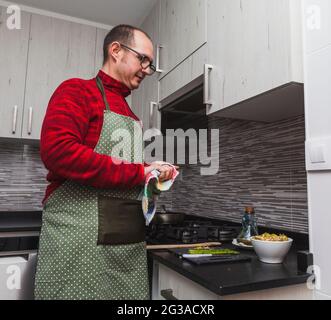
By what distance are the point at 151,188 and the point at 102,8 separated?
1.62 m

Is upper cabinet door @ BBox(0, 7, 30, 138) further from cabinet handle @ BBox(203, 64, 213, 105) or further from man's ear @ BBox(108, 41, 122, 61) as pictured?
cabinet handle @ BBox(203, 64, 213, 105)

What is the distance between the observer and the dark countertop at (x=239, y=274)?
77 centimetres

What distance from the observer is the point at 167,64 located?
169cm

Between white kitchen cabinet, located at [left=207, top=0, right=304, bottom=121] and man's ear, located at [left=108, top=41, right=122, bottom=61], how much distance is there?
0.40m

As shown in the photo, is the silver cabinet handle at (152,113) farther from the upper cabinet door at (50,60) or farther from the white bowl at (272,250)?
the white bowl at (272,250)

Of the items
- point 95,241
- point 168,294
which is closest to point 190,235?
point 168,294

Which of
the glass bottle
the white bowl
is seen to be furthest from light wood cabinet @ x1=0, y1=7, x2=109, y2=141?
the white bowl

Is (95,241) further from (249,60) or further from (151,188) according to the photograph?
(249,60)

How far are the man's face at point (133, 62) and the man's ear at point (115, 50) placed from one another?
0.01 meters

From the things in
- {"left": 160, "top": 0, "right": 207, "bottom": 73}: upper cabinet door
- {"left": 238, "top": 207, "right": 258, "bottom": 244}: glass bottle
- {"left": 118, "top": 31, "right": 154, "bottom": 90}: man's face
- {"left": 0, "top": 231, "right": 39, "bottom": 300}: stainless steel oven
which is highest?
{"left": 160, "top": 0, "right": 207, "bottom": 73}: upper cabinet door

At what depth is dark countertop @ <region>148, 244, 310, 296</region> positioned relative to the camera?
770 millimetres

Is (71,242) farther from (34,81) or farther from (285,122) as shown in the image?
(34,81)

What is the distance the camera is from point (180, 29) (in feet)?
5.14

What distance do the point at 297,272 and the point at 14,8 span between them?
7.35 feet
